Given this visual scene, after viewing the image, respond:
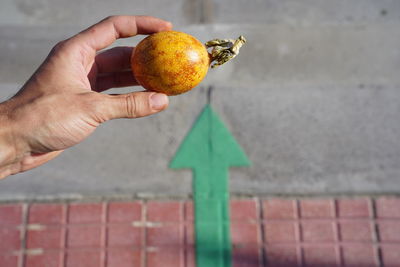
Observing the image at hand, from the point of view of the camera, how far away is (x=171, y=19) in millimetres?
4363

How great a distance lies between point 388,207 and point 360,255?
1.87 feet

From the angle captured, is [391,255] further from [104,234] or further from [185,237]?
[104,234]

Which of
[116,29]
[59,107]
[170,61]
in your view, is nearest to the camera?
[170,61]

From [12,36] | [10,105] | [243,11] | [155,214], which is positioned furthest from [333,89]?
[12,36]

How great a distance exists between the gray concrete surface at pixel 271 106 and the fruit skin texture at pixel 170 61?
1757 mm

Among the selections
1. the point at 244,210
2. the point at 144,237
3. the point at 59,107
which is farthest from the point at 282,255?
the point at 59,107

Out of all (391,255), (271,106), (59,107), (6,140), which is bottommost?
(391,255)

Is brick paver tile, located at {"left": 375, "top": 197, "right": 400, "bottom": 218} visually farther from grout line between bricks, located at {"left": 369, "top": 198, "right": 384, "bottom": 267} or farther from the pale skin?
the pale skin

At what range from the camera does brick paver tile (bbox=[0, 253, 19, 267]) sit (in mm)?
3348

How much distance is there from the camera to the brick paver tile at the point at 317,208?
3.49 m

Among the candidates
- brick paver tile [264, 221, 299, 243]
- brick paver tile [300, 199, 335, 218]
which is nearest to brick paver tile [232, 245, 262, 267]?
brick paver tile [264, 221, 299, 243]

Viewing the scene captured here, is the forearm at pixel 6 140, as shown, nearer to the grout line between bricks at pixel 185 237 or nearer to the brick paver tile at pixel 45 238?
the brick paver tile at pixel 45 238

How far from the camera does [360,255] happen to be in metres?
3.36

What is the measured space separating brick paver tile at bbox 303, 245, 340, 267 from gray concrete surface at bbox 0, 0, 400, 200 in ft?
1.81
